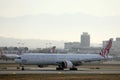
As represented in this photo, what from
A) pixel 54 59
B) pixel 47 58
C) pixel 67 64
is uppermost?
pixel 47 58

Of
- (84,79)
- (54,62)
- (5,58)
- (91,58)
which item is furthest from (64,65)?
(5,58)

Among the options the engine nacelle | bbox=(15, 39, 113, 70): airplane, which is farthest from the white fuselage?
the engine nacelle

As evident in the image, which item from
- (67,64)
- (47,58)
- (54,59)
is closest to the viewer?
(47,58)

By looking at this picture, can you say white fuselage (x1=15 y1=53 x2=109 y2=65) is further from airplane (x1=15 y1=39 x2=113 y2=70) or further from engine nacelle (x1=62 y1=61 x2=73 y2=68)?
engine nacelle (x1=62 y1=61 x2=73 y2=68)

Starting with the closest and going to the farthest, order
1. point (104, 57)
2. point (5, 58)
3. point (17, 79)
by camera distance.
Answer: point (17, 79) → point (104, 57) → point (5, 58)

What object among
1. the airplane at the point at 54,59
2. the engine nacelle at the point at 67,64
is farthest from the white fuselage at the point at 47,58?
the engine nacelle at the point at 67,64

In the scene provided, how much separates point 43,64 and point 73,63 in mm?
8462

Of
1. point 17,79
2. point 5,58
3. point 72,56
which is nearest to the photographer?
point 17,79

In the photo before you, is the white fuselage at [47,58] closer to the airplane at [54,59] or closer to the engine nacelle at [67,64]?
the airplane at [54,59]

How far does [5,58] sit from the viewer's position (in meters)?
187

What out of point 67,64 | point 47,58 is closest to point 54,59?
point 47,58

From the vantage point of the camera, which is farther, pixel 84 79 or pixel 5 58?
pixel 5 58

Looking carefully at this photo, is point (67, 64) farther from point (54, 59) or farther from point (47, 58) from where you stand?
point (47, 58)

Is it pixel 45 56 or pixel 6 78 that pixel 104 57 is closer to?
pixel 45 56
